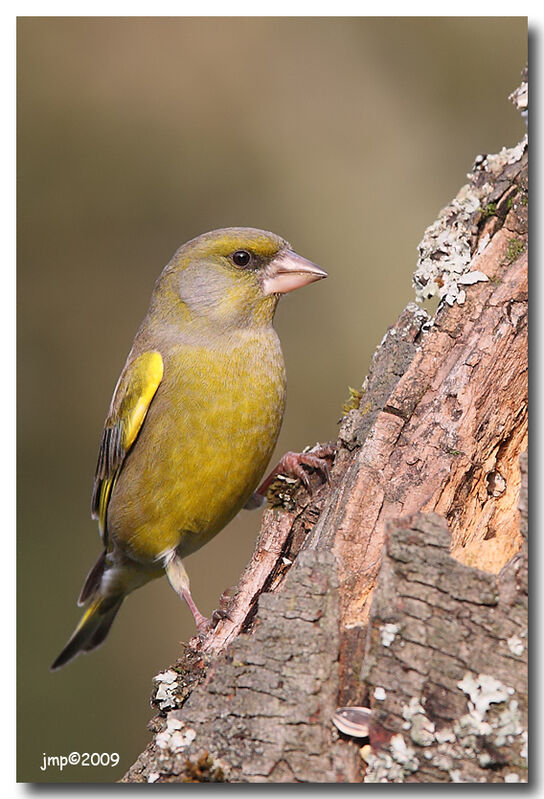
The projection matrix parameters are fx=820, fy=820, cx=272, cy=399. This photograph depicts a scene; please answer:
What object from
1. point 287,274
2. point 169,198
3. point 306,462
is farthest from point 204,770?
point 169,198

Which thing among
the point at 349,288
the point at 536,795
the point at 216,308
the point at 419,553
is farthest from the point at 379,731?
the point at 349,288

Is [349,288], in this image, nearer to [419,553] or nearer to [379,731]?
[419,553]

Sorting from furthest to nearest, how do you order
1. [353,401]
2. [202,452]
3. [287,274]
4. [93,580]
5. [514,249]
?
[93,580] < [287,274] < [202,452] < [353,401] < [514,249]

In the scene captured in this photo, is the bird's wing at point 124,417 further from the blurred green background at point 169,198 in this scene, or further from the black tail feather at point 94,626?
the black tail feather at point 94,626

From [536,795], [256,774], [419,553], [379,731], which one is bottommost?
[536,795]

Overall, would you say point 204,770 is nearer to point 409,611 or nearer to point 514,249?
point 409,611

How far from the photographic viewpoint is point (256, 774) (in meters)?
2.63

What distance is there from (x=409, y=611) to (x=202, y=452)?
1.54m

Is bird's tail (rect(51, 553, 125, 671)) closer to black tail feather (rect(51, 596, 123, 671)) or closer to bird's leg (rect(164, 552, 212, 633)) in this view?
black tail feather (rect(51, 596, 123, 671))

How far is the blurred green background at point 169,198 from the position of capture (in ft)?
12.1

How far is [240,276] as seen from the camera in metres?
4.16

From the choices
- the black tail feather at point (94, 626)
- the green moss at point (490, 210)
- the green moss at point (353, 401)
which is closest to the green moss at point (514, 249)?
the green moss at point (490, 210)

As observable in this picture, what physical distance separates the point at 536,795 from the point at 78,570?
269cm

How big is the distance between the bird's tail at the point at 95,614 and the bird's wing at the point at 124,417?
15.6 inches
